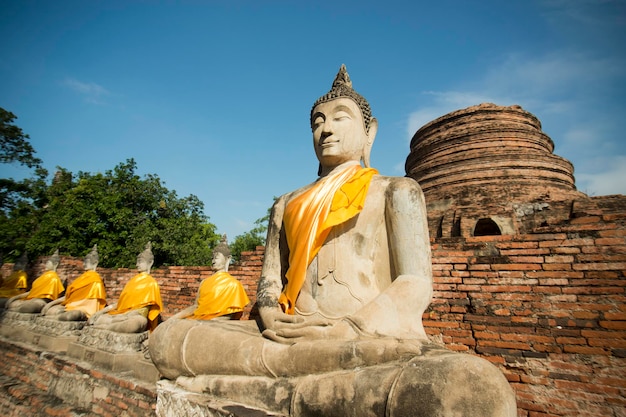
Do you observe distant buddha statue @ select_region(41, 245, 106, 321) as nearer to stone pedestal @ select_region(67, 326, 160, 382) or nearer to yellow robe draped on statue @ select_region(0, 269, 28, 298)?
stone pedestal @ select_region(67, 326, 160, 382)

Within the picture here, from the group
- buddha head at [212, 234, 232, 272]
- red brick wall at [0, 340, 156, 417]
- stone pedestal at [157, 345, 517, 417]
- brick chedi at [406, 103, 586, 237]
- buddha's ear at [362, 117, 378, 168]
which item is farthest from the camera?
brick chedi at [406, 103, 586, 237]

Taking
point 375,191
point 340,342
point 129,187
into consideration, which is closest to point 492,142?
point 375,191

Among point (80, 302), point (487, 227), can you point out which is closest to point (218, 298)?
point (80, 302)

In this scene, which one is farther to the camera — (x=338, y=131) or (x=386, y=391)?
(x=338, y=131)

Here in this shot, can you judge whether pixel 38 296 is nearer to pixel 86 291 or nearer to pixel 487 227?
pixel 86 291

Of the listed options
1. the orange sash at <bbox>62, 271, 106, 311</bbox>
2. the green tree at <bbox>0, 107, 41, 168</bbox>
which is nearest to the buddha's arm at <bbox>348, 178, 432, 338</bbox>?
the orange sash at <bbox>62, 271, 106, 311</bbox>

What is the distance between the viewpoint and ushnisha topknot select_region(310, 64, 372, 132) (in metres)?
2.63

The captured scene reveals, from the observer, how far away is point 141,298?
5.96 metres

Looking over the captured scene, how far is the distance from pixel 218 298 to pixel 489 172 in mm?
9575

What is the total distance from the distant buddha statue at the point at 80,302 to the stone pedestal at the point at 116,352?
155 cm

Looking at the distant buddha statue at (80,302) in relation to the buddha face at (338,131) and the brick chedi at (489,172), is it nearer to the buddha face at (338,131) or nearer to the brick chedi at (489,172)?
the buddha face at (338,131)

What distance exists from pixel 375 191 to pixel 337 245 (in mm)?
444

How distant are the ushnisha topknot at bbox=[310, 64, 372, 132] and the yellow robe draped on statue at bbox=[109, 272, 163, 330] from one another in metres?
4.85

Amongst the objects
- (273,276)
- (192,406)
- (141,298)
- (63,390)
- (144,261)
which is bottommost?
(63,390)
